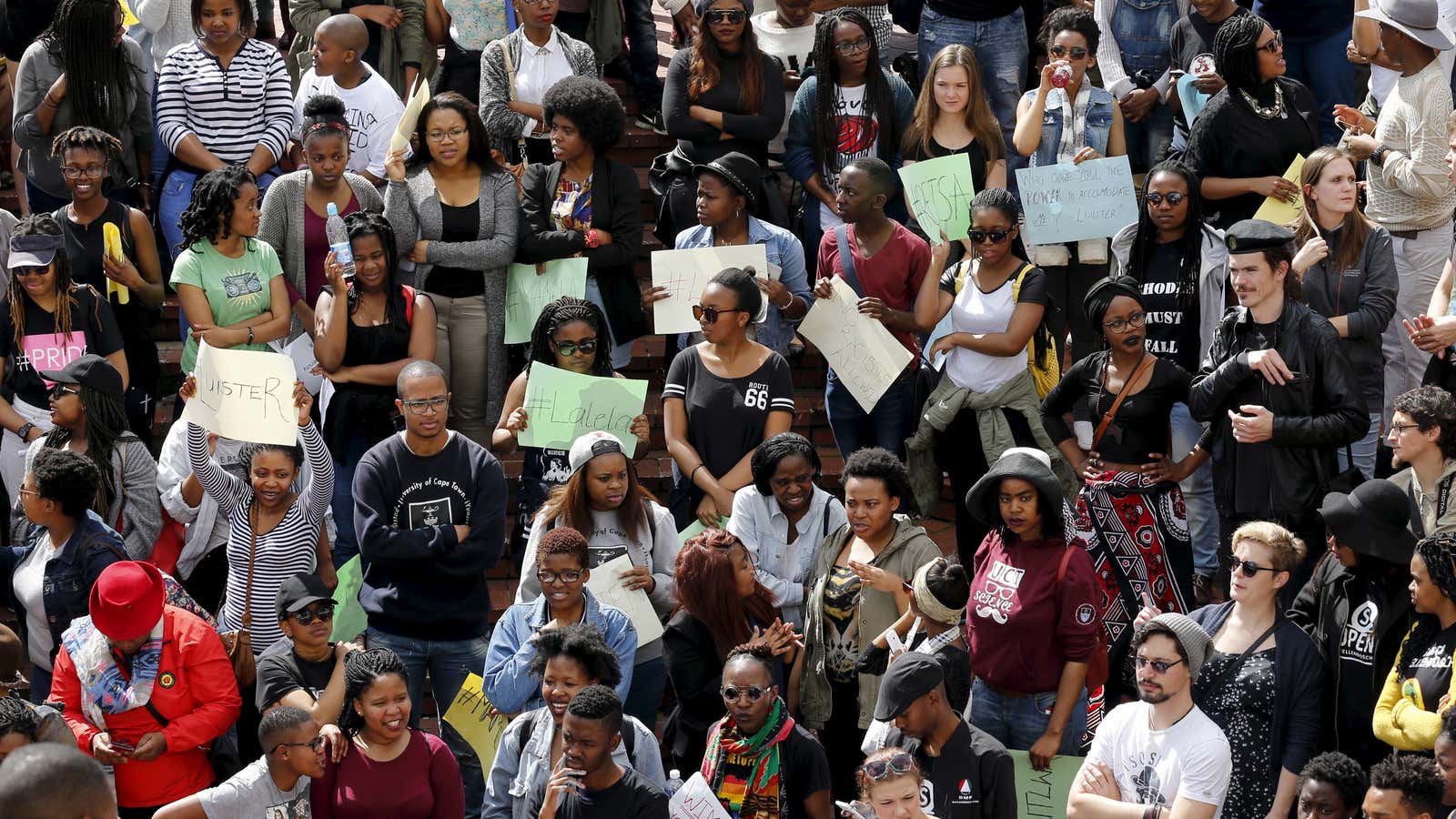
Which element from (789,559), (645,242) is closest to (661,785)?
(789,559)

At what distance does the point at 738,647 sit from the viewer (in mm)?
7293

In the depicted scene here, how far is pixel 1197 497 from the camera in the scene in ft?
30.6

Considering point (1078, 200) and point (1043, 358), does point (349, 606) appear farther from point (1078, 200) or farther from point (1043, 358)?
point (1078, 200)

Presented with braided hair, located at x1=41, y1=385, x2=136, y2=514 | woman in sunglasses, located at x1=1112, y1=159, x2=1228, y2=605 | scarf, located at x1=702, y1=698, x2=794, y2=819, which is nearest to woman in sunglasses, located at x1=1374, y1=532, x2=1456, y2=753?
scarf, located at x1=702, y1=698, x2=794, y2=819

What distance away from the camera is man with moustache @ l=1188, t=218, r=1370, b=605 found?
8.32 meters

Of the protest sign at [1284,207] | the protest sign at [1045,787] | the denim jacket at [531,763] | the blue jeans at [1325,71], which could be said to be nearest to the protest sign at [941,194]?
the protest sign at [1284,207]

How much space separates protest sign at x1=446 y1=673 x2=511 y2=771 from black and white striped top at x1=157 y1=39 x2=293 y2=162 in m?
4.12

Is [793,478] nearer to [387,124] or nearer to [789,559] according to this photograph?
[789,559]

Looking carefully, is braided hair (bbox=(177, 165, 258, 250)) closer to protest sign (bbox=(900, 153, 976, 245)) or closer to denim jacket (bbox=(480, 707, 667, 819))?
protest sign (bbox=(900, 153, 976, 245))

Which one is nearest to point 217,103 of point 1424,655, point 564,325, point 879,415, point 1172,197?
point 564,325

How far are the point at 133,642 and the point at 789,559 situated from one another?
2620 mm

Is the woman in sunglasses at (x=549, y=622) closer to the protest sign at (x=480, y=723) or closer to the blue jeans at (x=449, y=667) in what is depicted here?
the protest sign at (x=480, y=723)

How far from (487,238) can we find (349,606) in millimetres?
2283

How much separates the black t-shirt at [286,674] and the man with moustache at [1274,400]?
3859mm
